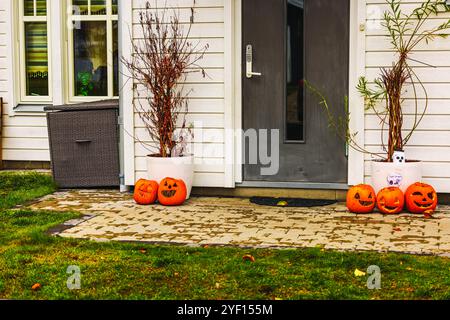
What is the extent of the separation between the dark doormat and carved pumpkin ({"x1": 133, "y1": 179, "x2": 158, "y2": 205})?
987 millimetres

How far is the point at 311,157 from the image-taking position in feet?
28.3

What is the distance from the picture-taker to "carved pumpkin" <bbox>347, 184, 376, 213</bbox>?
304 inches

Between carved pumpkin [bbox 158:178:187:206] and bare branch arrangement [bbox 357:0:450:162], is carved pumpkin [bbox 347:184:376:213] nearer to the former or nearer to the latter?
bare branch arrangement [bbox 357:0:450:162]

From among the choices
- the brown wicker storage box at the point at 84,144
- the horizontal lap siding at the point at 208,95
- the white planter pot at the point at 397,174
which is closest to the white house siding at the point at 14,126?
the brown wicker storage box at the point at 84,144

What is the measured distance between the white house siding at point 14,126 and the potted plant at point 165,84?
7.72 ft

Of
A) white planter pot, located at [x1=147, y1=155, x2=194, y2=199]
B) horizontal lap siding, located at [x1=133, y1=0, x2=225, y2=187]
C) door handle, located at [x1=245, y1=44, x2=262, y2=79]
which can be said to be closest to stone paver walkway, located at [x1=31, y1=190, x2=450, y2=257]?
white planter pot, located at [x1=147, y1=155, x2=194, y2=199]

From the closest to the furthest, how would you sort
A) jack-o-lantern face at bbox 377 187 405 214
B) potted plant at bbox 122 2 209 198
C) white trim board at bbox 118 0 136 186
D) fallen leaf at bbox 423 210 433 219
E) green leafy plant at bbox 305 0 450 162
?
fallen leaf at bbox 423 210 433 219
jack-o-lantern face at bbox 377 187 405 214
green leafy plant at bbox 305 0 450 162
potted plant at bbox 122 2 209 198
white trim board at bbox 118 0 136 186

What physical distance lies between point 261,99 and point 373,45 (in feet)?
4.12

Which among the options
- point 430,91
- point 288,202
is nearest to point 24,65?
point 288,202

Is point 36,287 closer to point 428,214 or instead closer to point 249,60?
point 428,214
